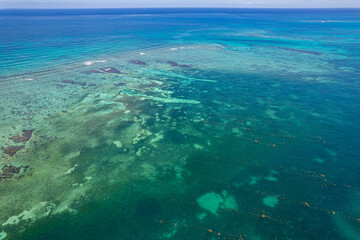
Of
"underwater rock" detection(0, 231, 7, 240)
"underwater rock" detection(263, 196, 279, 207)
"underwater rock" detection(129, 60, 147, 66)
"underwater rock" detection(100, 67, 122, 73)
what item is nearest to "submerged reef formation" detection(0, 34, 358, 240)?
"underwater rock" detection(263, 196, 279, 207)

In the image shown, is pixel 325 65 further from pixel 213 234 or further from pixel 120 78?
pixel 213 234

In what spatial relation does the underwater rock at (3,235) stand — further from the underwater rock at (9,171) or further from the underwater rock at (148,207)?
the underwater rock at (148,207)

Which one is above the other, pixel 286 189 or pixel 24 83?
pixel 24 83

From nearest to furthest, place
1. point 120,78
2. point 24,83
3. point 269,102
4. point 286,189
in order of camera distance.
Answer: point 286,189 < point 269,102 < point 24,83 < point 120,78

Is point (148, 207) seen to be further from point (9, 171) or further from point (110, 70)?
point (110, 70)

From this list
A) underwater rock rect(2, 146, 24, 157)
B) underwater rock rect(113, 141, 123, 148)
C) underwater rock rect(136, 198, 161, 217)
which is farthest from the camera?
underwater rock rect(113, 141, 123, 148)

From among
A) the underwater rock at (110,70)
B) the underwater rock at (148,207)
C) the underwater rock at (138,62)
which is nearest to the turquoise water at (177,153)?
the underwater rock at (148,207)

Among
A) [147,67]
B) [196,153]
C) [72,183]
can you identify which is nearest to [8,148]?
[72,183]

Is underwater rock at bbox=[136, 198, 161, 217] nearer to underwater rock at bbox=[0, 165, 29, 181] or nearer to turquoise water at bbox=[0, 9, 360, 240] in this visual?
turquoise water at bbox=[0, 9, 360, 240]
